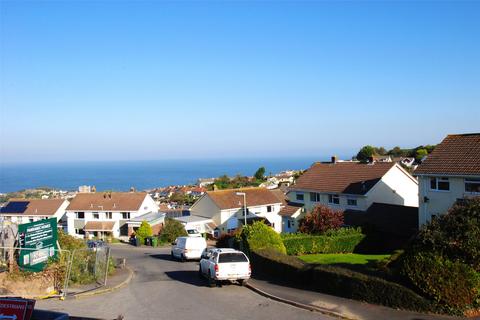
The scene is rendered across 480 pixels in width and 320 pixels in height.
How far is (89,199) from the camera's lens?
71812mm

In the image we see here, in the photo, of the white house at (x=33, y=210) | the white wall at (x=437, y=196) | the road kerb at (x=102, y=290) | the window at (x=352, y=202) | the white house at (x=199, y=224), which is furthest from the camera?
the white house at (x=33, y=210)

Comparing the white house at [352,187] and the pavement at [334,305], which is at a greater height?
the white house at [352,187]

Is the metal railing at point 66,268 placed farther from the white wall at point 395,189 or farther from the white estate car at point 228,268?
the white wall at point 395,189

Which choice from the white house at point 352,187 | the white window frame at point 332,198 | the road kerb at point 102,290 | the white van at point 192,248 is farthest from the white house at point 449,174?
the road kerb at point 102,290

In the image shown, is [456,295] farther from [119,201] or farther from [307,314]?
[119,201]

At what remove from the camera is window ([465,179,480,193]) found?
30.7 meters

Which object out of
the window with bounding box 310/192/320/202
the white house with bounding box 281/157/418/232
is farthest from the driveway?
the window with bounding box 310/192/320/202

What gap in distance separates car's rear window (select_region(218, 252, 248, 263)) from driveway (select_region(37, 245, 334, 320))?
118cm

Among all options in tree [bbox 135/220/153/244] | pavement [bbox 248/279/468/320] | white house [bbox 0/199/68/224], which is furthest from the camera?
white house [bbox 0/199/68/224]

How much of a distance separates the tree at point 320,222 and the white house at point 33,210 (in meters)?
49.5

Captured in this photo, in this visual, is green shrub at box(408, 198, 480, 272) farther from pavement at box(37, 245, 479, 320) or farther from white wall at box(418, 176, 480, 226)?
white wall at box(418, 176, 480, 226)

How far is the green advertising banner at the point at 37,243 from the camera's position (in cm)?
2066

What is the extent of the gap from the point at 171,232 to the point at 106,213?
63.0 feet

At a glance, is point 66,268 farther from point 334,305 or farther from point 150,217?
point 150,217
